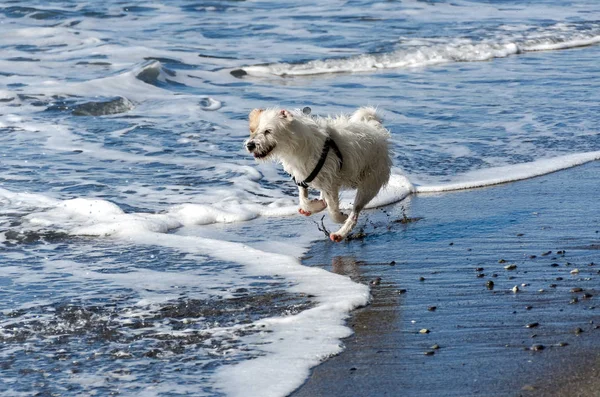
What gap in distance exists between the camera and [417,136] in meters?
11.4

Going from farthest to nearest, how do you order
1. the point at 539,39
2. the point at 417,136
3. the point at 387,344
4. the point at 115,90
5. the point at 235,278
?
the point at 539,39 < the point at 115,90 < the point at 417,136 < the point at 235,278 < the point at 387,344

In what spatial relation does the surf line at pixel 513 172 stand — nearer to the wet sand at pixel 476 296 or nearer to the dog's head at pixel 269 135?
the wet sand at pixel 476 296

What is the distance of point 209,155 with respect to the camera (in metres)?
10.7

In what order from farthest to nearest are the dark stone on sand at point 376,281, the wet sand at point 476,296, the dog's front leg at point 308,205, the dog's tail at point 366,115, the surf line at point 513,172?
the surf line at point 513,172 → the dog's tail at point 366,115 → the dog's front leg at point 308,205 → the dark stone on sand at point 376,281 → the wet sand at point 476,296

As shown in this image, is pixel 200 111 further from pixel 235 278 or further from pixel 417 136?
→ pixel 235 278

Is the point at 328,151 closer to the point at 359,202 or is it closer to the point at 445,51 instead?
the point at 359,202

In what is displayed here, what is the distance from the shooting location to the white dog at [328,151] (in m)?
6.86

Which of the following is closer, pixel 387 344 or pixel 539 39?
pixel 387 344

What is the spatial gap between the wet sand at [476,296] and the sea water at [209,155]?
0.81ft

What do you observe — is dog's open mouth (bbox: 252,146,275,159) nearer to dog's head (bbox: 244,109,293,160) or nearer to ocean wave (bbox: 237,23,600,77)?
dog's head (bbox: 244,109,293,160)

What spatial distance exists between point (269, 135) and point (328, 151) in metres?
0.59

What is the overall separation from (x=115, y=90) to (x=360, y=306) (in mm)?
9506

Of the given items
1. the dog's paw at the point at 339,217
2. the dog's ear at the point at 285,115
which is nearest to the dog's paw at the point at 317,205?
the dog's paw at the point at 339,217

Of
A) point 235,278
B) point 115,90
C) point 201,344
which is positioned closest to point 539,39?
point 115,90
